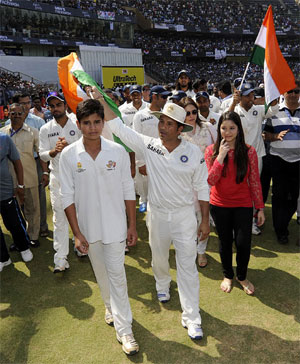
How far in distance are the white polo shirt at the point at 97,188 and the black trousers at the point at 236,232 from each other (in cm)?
132

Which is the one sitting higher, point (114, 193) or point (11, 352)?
point (114, 193)

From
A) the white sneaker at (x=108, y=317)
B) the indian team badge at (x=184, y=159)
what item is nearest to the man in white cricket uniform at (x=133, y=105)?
the indian team badge at (x=184, y=159)

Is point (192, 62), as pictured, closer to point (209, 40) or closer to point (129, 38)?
point (209, 40)

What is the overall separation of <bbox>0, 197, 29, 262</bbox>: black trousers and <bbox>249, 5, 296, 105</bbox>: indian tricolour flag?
3856mm

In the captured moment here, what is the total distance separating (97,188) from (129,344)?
4.84 ft

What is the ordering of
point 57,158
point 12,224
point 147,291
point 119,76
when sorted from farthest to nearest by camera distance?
1. point 119,76
2. point 12,224
3. point 57,158
4. point 147,291

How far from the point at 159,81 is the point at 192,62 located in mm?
9951

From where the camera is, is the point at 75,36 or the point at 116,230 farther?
the point at 75,36

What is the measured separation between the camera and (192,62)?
4406cm

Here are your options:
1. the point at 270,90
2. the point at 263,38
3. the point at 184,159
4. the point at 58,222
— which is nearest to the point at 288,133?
the point at 270,90

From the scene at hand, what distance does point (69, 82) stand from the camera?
12.7 ft

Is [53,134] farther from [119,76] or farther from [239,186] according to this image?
[119,76]

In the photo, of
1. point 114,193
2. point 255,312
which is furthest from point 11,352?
point 255,312

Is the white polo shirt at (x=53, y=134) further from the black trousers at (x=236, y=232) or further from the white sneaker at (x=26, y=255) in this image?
the black trousers at (x=236, y=232)
